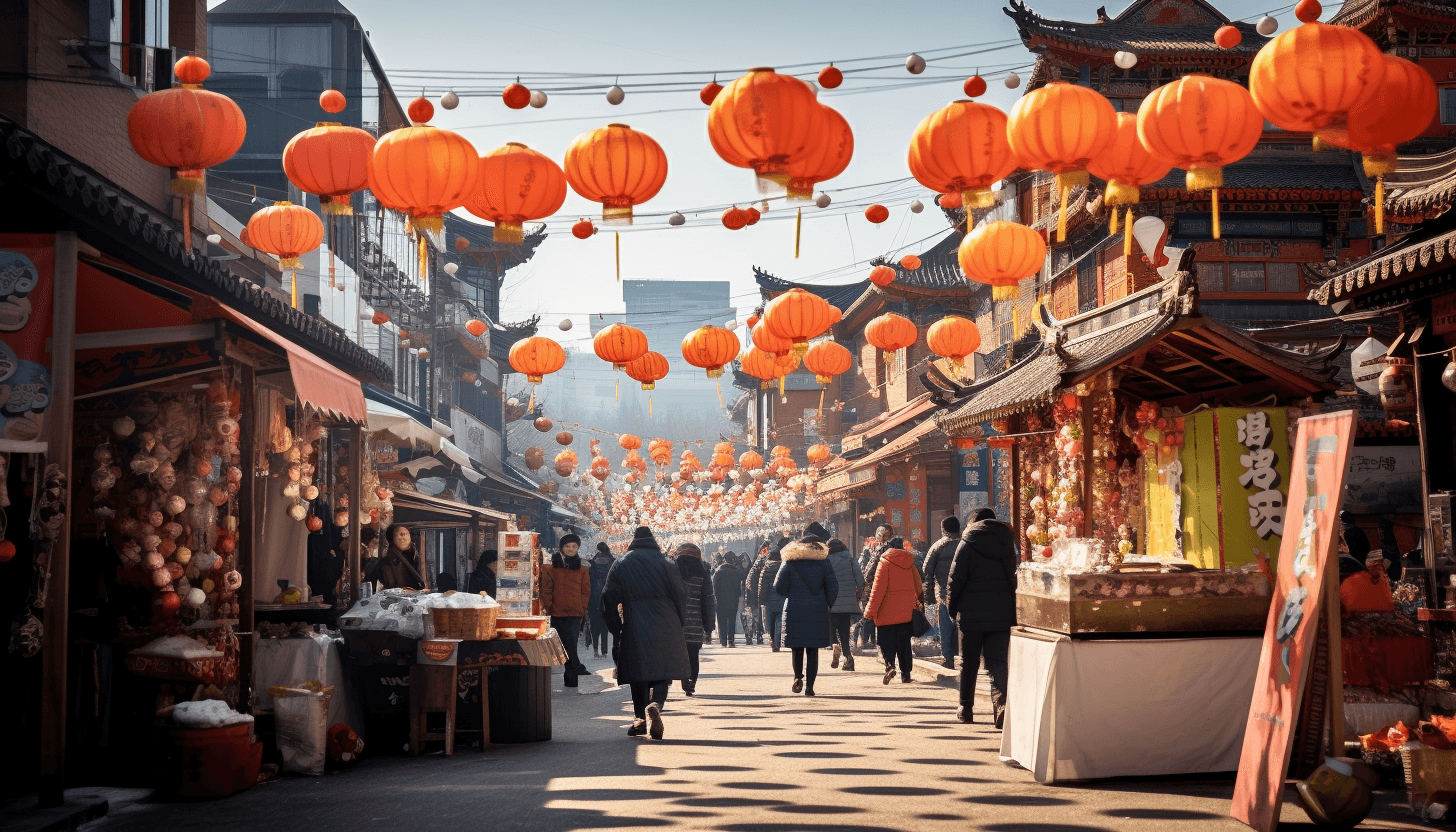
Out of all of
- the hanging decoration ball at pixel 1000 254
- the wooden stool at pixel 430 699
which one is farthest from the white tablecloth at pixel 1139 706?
the wooden stool at pixel 430 699

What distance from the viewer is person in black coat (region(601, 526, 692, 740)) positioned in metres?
12.7

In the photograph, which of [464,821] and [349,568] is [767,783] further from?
[349,568]

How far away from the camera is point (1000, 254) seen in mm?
13625

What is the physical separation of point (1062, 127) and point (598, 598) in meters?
17.6

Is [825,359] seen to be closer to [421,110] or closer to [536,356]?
[536,356]

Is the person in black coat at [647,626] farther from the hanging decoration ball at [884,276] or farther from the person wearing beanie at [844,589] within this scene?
the hanging decoration ball at [884,276]

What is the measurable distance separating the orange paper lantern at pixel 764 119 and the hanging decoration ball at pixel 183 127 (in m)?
3.86

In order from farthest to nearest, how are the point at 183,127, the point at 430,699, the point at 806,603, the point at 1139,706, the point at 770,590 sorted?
1. the point at 770,590
2. the point at 806,603
3. the point at 430,699
4. the point at 183,127
5. the point at 1139,706

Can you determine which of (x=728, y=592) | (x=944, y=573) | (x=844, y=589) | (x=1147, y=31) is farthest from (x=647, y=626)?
(x=1147, y=31)

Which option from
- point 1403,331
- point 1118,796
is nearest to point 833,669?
point 1403,331

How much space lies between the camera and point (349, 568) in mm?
14562

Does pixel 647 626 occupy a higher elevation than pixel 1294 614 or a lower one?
lower

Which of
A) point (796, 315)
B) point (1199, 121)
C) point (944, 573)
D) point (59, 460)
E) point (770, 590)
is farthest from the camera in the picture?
point (770, 590)

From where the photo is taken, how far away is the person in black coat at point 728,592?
30.7 meters
